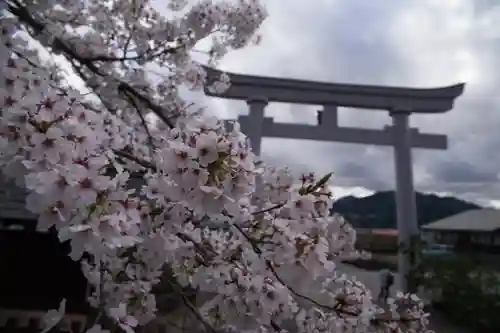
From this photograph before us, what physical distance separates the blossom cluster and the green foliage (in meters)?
4.00

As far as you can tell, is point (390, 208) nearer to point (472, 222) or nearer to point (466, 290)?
point (466, 290)

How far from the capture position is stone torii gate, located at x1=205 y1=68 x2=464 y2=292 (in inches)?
180

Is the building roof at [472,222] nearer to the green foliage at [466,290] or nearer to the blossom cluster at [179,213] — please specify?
the green foliage at [466,290]

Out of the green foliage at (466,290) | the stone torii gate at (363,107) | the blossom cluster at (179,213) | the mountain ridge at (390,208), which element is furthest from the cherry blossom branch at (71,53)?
the green foliage at (466,290)

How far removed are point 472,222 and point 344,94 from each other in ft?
13.3

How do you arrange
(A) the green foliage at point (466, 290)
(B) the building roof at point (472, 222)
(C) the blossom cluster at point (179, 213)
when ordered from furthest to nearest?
(B) the building roof at point (472, 222) < (A) the green foliage at point (466, 290) < (C) the blossom cluster at point (179, 213)

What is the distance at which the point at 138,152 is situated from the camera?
5.26 ft

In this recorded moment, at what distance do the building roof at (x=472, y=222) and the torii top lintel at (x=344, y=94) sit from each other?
2653 millimetres

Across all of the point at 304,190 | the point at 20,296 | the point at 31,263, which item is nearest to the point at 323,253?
the point at 304,190

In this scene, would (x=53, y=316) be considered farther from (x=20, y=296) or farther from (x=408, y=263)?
(x=408, y=263)

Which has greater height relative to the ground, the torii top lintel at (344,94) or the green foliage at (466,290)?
the torii top lintel at (344,94)

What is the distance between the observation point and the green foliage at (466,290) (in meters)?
4.48

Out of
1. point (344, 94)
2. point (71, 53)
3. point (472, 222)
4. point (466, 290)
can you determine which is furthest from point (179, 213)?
point (472, 222)

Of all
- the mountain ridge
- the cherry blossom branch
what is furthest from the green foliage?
the cherry blossom branch
